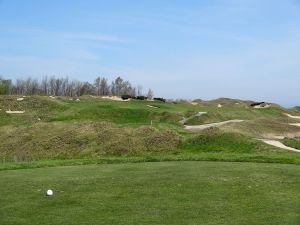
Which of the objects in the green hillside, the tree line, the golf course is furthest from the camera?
the tree line

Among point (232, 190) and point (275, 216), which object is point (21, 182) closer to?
point (232, 190)

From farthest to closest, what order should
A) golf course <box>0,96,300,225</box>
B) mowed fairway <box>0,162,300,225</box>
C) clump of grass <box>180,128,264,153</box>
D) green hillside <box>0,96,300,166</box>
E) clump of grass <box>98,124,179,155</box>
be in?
clump of grass <box>98,124,179,155</box>
clump of grass <box>180,128,264,153</box>
green hillside <box>0,96,300,166</box>
golf course <box>0,96,300,225</box>
mowed fairway <box>0,162,300,225</box>

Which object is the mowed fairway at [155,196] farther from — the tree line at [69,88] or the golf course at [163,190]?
the tree line at [69,88]

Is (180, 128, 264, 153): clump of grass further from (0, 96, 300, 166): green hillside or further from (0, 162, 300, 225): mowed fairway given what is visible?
(0, 162, 300, 225): mowed fairway

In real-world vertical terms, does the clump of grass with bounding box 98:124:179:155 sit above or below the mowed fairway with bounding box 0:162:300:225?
below

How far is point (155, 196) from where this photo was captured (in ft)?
38.4

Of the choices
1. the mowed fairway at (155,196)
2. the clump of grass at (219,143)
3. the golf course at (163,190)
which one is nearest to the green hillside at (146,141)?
the clump of grass at (219,143)

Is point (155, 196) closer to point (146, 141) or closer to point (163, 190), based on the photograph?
point (163, 190)

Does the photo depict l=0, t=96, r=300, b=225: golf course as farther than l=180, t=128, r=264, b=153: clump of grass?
No

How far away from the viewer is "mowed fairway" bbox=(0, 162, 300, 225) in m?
9.62

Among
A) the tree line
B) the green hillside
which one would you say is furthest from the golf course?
the tree line

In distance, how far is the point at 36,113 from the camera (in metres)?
56.4

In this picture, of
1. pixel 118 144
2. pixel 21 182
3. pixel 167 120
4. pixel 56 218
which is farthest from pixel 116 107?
pixel 56 218

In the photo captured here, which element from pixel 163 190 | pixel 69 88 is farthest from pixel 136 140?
pixel 69 88
